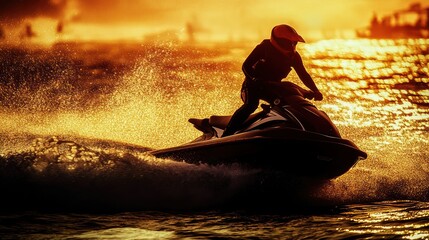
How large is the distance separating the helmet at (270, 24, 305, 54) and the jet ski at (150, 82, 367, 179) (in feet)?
1.54

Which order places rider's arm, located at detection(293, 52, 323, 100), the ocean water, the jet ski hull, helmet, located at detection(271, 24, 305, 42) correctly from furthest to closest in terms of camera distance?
1. rider's arm, located at detection(293, 52, 323, 100)
2. helmet, located at detection(271, 24, 305, 42)
3. the jet ski hull
4. the ocean water

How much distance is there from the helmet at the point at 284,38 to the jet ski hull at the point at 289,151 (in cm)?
108

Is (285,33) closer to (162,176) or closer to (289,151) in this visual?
(289,151)

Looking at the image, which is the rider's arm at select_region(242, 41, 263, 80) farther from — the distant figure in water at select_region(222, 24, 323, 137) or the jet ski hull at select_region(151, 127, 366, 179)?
the jet ski hull at select_region(151, 127, 366, 179)

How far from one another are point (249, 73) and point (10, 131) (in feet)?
23.8

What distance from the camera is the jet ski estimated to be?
768 cm

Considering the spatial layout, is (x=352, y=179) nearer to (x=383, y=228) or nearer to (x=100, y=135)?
(x=383, y=228)

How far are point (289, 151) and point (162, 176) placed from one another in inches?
65.0

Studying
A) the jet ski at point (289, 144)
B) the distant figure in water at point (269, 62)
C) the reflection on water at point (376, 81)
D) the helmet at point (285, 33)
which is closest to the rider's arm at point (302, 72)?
the distant figure in water at point (269, 62)

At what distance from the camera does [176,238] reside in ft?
19.4

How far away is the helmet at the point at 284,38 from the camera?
7.94m

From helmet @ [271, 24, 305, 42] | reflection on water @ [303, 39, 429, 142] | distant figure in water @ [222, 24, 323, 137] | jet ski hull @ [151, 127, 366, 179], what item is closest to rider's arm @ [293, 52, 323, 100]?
distant figure in water @ [222, 24, 323, 137]

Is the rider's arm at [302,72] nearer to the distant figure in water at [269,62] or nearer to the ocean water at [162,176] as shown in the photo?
the distant figure in water at [269,62]

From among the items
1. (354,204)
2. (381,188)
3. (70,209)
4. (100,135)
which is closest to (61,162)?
(70,209)
